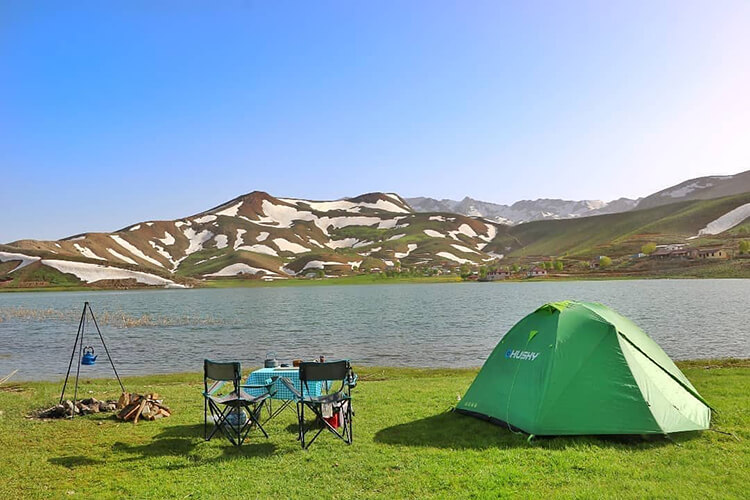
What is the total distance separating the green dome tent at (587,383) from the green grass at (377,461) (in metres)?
0.37

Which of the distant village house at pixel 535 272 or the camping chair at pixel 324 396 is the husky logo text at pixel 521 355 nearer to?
the camping chair at pixel 324 396

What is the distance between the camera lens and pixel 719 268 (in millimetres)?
147750

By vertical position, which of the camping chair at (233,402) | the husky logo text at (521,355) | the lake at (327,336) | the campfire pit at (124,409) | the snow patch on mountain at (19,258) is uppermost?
the snow patch on mountain at (19,258)

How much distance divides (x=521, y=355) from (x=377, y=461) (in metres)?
4.50

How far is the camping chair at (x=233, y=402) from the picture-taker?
11.1 meters

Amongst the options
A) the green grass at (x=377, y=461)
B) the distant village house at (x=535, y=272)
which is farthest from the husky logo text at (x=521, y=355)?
the distant village house at (x=535, y=272)

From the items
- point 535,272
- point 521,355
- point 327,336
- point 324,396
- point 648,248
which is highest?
point 648,248

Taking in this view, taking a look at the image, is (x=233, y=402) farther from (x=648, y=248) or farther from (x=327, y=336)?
(x=648, y=248)

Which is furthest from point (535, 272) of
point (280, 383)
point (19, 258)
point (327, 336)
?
point (19, 258)

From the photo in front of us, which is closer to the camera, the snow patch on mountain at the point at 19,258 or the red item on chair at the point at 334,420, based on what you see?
the red item on chair at the point at 334,420

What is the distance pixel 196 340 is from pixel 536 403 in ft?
132

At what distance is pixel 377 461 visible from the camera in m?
9.94

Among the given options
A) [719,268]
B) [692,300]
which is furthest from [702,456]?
[719,268]

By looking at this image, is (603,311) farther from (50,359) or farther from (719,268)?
(719,268)
